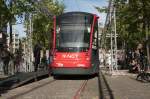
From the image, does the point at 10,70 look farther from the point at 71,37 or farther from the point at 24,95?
the point at 24,95

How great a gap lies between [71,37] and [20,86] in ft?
24.2

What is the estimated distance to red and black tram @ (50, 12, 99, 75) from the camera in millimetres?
30312

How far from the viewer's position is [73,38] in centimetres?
3027

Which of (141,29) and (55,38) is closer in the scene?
(55,38)

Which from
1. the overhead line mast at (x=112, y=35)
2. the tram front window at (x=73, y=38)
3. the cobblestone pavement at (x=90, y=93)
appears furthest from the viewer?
the overhead line mast at (x=112, y=35)

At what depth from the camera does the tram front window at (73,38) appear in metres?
30.2

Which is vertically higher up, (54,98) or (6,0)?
(6,0)

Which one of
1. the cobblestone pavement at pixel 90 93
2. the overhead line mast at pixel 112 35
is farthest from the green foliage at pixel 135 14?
the cobblestone pavement at pixel 90 93

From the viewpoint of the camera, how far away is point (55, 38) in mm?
30531

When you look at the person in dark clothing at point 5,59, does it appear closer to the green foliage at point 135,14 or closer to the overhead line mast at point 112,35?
the overhead line mast at point 112,35

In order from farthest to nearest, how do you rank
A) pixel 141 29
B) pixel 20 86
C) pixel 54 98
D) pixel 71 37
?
pixel 141 29 < pixel 71 37 < pixel 20 86 < pixel 54 98

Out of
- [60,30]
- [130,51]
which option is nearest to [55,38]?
[60,30]

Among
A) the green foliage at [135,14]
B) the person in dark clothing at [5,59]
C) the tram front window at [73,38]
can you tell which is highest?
the green foliage at [135,14]

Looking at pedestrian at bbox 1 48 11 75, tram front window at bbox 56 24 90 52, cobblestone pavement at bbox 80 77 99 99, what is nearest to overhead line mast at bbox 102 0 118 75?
tram front window at bbox 56 24 90 52
